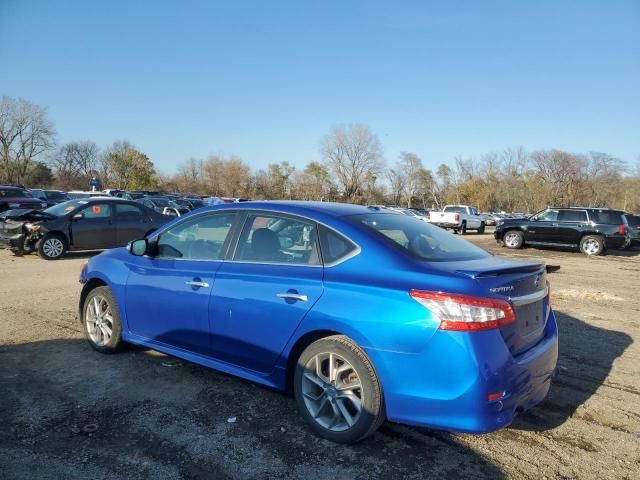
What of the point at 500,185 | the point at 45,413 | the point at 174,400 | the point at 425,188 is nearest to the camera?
the point at 45,413

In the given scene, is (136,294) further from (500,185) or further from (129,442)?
(500,185)

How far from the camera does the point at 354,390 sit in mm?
3080

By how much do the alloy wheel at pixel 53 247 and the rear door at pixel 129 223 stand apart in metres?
1.33

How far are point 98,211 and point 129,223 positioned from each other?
0.80 m

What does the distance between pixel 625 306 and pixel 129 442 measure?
816 cm

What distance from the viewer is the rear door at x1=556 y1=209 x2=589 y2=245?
18.4 metres

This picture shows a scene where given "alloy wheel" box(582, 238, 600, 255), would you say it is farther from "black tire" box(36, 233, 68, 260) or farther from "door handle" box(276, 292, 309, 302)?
"door handle" box(276, 292, 309, 302)

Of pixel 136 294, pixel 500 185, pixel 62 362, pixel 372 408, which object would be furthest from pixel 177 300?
pixel 500 185

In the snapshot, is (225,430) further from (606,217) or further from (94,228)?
(606,217)

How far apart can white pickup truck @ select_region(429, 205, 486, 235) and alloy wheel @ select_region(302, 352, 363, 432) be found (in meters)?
31.2

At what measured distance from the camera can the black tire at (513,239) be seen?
1961 centimetres

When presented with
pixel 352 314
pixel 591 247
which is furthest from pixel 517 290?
pixel 591 247

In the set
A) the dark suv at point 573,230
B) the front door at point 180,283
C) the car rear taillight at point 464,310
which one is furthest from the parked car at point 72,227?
the dark suv at point 573,230

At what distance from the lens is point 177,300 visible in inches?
156
